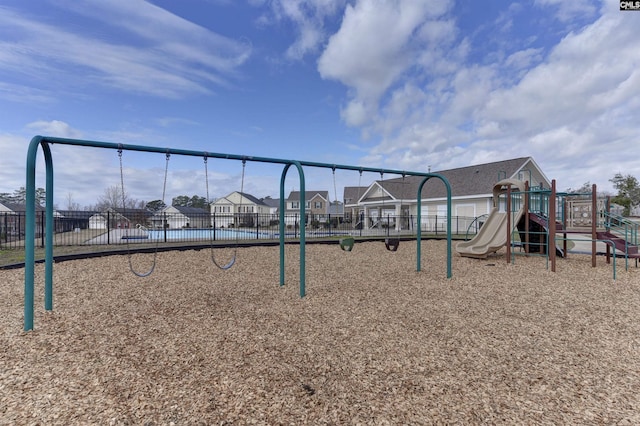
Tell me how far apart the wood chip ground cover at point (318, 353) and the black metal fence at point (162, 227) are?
1.56m

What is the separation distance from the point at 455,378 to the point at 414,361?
387mm

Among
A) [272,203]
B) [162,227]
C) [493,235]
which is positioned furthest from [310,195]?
[493,235]

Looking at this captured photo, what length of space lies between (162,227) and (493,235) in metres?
13.2

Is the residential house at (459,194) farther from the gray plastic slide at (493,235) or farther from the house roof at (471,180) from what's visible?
the gray plastic slide at (493,235)

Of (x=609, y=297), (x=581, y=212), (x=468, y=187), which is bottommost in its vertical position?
(x=609, y=297)

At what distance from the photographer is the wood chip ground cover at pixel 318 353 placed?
7.14 feet

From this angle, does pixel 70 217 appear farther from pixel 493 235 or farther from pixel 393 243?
pixel 493 235

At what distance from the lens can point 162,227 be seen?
13.6 meters

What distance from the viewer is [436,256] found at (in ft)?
30.9

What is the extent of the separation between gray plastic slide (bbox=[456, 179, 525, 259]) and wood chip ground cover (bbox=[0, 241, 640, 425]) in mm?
3142

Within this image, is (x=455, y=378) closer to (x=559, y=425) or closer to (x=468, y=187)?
(x=559, y=425)

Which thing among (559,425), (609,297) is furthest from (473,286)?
(559,425)

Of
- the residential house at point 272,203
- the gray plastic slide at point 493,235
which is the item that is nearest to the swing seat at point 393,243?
the gray plastic slide at point 493,235

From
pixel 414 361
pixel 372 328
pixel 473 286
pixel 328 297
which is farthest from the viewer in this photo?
pixel 473 286
